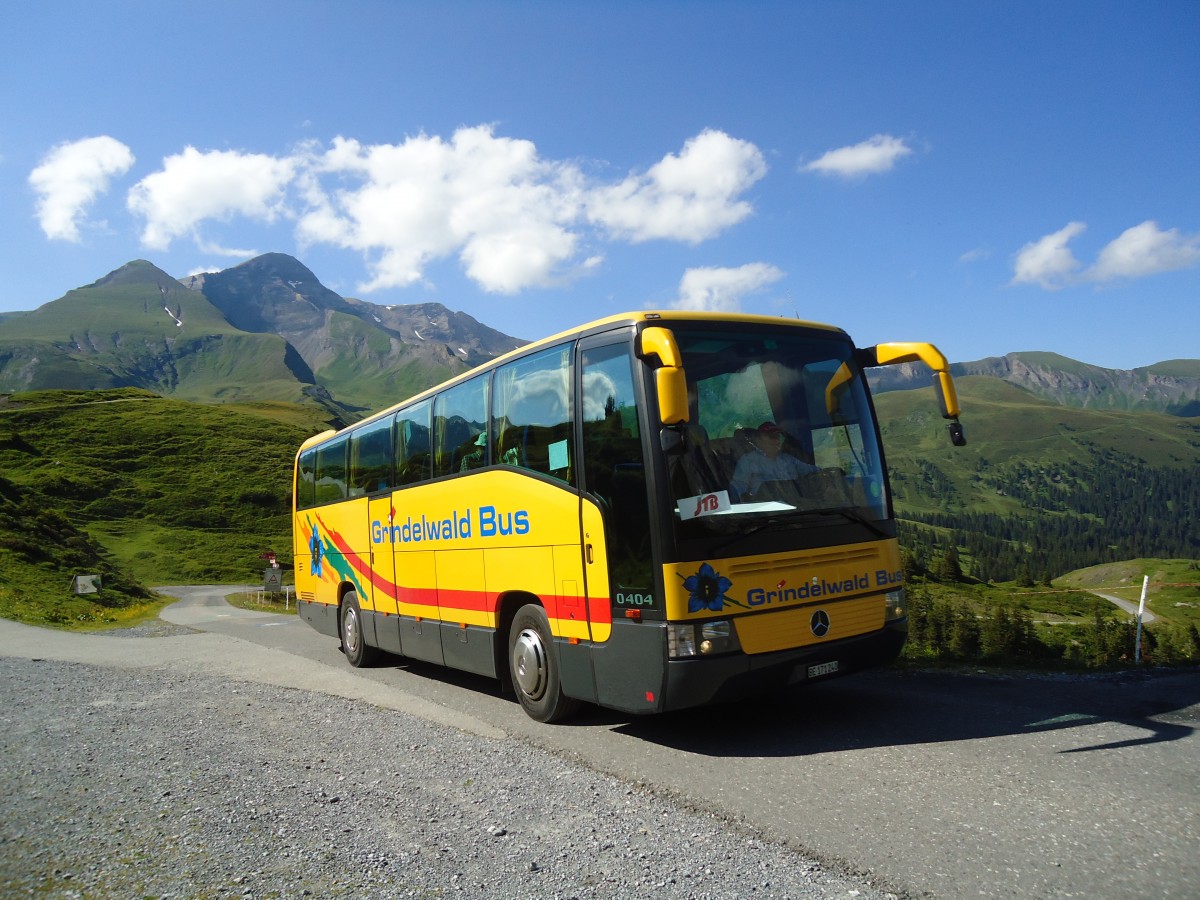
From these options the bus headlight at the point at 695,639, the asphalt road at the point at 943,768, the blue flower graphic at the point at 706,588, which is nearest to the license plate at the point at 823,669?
the asphalt road at the point at 943,768

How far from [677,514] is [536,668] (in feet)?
8.54

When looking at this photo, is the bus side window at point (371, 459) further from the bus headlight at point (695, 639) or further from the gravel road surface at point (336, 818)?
the bus headlight at point (695, 639)

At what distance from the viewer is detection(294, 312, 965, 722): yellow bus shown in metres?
6.48

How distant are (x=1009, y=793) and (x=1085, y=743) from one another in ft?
5.01

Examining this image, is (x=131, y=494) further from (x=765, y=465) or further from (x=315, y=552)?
(x=765, y=465)

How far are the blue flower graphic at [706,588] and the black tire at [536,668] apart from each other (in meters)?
1.90

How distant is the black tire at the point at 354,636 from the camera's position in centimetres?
1315

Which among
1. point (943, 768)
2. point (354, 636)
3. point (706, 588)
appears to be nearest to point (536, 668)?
point (706, 588)

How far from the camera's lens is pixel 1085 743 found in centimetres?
628

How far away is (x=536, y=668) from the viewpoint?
8062 millimetres

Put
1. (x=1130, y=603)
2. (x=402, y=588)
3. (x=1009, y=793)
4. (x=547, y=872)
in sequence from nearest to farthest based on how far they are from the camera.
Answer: (x=547, y=872) → (x=1009, y=793) → (x=402, y=588) → (x=1130, y=603)

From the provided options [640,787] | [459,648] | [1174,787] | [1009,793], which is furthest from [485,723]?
[1174,787]

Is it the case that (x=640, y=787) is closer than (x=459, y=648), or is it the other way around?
(x=640, y=787)

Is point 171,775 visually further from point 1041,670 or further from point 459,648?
point 1041,670
